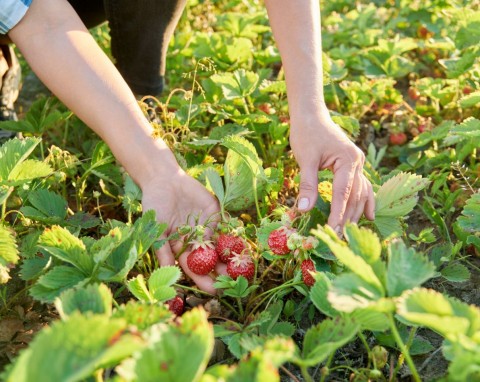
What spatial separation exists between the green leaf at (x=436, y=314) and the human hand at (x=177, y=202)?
0.63 meters

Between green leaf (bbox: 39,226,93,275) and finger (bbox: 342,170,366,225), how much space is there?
53 centimetres

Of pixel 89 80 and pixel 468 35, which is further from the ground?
pixel 89 80

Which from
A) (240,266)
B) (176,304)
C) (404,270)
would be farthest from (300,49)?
(404,270)

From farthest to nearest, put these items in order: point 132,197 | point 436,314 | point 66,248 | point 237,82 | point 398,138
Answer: point 398,138 → point 237,82 → point 132,197 → point 66,248 → point 436,314

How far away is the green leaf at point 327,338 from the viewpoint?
926mm

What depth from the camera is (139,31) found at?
2002mm

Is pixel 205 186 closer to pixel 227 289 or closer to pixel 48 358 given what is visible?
pixel 227 289

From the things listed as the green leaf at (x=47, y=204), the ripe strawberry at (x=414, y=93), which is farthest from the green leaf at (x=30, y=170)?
the ripe strawberry at (x=414, y=93)

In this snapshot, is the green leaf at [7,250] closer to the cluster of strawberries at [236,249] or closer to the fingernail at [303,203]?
the cluster of strawberries at [236,249]

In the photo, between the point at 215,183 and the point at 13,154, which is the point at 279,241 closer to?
the point at 215,183

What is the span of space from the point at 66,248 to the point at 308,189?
0.50 metres

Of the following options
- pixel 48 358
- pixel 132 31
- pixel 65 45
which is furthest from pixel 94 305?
pixel 132 31

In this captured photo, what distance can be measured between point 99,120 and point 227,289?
1.55ft

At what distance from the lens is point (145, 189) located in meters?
1.49
